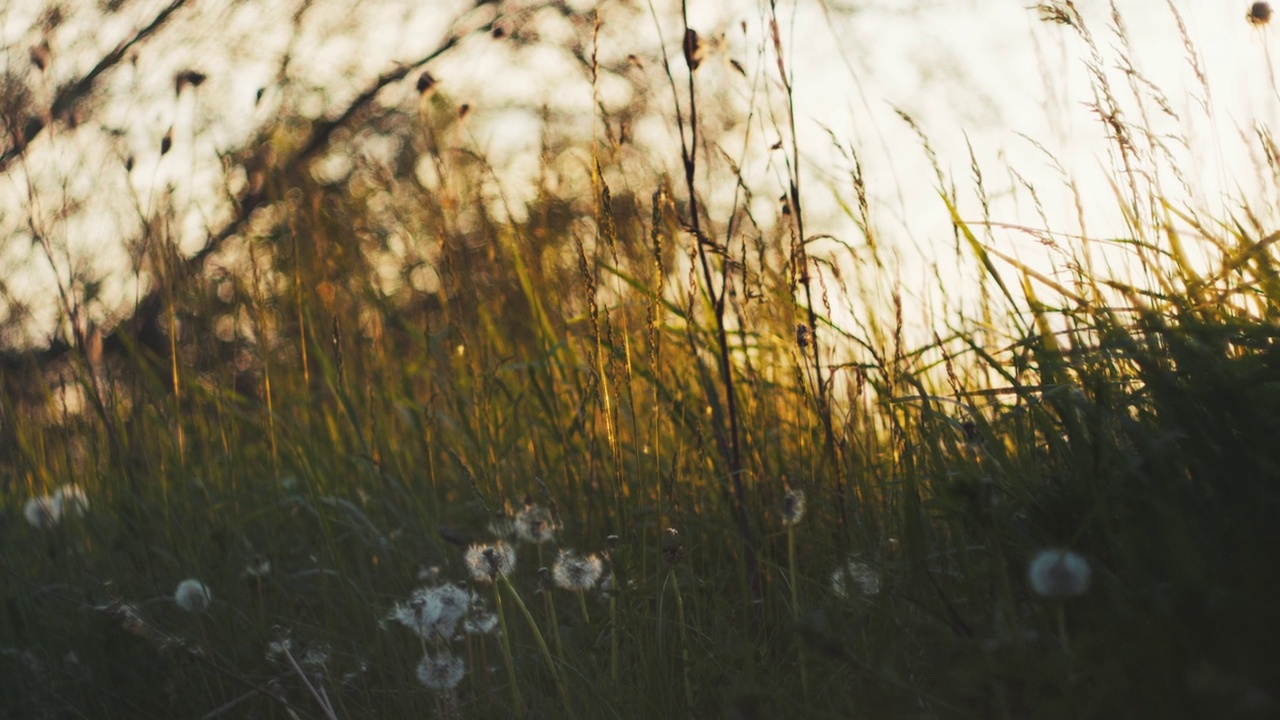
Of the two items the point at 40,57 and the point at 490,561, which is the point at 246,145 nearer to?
the point at 40,57

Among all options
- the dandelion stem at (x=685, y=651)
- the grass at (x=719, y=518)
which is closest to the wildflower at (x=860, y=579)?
the grass at (x=719, y=518)

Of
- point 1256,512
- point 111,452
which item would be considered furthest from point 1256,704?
point 111,452

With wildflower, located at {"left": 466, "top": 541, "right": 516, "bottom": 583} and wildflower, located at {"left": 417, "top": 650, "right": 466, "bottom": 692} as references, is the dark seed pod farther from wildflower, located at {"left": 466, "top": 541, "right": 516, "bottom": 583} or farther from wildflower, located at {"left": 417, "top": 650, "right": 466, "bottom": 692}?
wildflower, located at {"left": 417, "top": 650, "right": 466, "bottom": 692}

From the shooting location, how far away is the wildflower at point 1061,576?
866 millimetres

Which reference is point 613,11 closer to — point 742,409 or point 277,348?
point 277,348

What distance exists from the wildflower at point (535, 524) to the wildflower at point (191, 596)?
53 cm

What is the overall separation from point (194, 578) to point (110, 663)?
7.8 inches

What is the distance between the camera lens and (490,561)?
4.48ft

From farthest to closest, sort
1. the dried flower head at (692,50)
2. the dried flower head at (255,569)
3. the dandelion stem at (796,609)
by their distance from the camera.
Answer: the dried flower head at (255,569)
the dried flower head at (692,50)
the dandelion stem at (796,609)

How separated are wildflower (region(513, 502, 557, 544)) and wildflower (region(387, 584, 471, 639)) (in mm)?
185

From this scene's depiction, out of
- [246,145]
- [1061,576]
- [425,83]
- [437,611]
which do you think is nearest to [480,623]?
[437,611]

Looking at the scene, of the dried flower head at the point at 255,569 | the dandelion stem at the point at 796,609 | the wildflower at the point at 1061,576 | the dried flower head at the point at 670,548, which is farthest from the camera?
the dried flower head at the point at 255,569

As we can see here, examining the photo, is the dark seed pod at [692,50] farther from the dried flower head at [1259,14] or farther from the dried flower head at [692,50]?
the dried flower head at [1259,14]

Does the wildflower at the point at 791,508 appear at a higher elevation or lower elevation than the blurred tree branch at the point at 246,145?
lower
